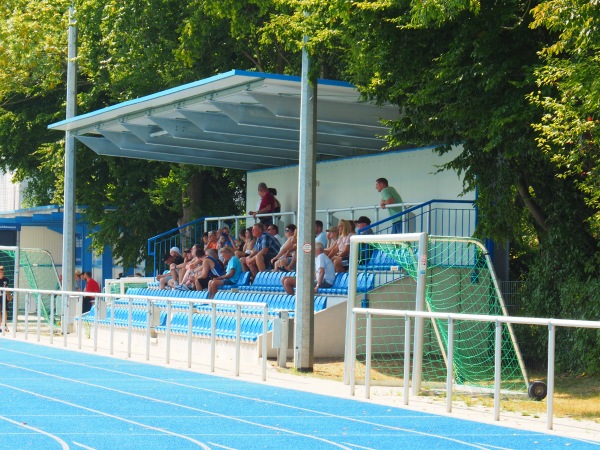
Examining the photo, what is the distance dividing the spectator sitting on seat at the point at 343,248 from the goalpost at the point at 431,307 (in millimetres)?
676

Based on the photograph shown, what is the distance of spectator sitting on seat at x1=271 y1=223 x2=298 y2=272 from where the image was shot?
2409cm

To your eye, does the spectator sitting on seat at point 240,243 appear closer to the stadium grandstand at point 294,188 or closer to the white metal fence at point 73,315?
the stadium grandstand at point 294,188

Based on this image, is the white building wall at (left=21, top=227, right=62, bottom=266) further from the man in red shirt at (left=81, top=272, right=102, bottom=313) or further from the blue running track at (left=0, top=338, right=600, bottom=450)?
the blue running track at (left=0, top=338, right=600, bottom=450)

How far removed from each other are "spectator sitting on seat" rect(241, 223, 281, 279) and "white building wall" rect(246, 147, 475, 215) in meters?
2.75

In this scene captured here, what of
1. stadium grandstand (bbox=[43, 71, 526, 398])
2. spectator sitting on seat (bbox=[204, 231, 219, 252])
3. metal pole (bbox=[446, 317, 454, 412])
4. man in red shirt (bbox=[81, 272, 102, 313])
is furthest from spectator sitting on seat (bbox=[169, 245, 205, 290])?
metal pole (bbox=[446, 317, 454, 412])

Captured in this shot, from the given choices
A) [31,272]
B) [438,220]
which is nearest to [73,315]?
[31,272]

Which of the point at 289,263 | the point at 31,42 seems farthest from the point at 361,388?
A: the point at 31,42

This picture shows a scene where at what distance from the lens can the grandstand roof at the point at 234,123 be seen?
68.8ft

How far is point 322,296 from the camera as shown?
21766mm

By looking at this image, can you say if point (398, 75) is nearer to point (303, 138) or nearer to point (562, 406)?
point (303, 138)

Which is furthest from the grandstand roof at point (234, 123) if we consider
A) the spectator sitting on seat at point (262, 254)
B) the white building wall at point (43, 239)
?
the white building wall at point (43, 239)

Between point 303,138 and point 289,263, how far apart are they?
5.83 meters

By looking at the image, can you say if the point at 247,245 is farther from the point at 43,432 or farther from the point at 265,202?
the point at 43,432

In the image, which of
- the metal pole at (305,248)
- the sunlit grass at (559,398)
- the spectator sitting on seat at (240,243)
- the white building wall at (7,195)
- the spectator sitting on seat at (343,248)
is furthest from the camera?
the white building wall at (7,195)
